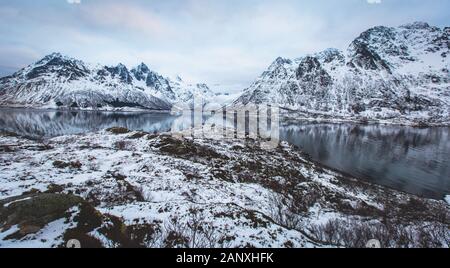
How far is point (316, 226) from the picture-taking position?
21.3m

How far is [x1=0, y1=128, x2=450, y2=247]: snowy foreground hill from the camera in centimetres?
1370

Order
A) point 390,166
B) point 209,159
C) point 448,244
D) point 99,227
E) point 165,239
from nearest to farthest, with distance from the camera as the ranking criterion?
point 99,227, point 165,239, point 448,244, point 209,159, point 390,166

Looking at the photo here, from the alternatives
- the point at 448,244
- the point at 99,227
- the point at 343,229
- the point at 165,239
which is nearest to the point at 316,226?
the point at 343,229

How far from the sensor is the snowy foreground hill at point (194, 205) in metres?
13.7

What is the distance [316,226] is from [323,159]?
142ft

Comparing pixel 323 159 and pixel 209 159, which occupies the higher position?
pixel 209 159

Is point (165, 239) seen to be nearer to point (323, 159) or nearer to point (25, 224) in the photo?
point (25, 224)

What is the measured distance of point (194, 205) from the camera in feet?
65.9

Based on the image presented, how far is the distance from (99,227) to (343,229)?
19320 millimetres
